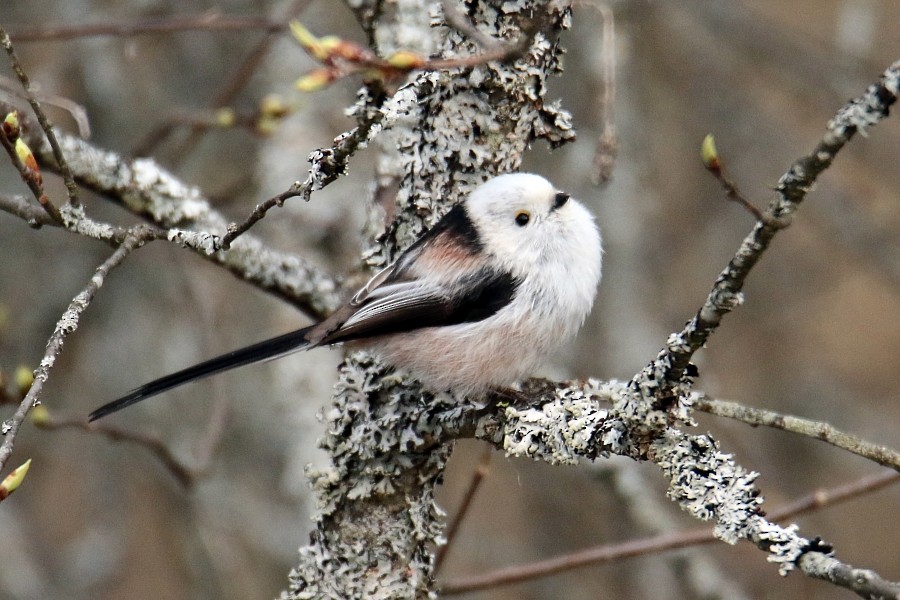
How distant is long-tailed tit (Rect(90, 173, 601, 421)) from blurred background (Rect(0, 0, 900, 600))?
32.0 inches

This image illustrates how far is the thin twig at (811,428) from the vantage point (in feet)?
4.88

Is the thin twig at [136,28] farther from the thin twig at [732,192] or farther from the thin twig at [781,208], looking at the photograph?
the thin twig at [781,208]

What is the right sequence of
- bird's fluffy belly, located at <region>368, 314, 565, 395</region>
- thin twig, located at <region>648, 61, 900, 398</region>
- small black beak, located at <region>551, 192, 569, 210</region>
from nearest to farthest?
thin twig, located at <region>648, 61, 900, 398</region> < bird's fluffy belly, located at <region>368, 314, 565, 395</region> < small black beak, located at <region>551, 192, 569, 210</region>

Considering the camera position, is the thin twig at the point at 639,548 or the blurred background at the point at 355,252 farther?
the blurred background at the point at 355,252

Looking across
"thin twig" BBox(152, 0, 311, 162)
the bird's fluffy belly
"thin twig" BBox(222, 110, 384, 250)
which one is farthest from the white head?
"thin twig" BBox(152, 0, 311, 162)

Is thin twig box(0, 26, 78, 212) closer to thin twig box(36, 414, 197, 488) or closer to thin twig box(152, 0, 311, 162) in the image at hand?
thin twig box(36, 414, 197, 488)

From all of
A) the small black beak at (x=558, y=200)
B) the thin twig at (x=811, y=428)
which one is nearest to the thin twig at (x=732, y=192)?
the thin twig at (x=811, y=428)

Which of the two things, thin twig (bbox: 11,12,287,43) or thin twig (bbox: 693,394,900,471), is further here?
thin twig (bbox: 11,12,287,43)

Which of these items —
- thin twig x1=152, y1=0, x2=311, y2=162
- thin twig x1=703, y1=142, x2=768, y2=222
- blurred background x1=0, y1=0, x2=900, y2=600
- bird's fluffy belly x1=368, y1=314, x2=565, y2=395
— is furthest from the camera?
blurred background x1=0, y1=0, x2=900, y2=600

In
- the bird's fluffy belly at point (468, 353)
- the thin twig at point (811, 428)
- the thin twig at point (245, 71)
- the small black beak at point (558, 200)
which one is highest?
the thin twig at point (245, 71)

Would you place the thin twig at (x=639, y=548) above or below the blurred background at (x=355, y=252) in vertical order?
below

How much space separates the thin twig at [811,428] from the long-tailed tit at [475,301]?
68cm

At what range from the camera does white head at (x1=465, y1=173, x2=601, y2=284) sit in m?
2.31

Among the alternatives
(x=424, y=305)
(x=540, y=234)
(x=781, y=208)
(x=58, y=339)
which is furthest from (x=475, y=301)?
(x=781, y=208)
